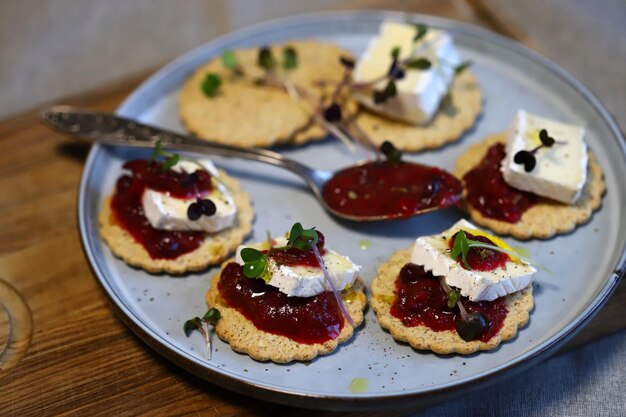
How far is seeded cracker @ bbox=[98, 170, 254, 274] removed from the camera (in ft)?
12.6

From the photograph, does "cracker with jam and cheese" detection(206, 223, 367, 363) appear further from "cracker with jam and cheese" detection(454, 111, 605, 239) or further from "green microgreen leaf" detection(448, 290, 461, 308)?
"cracker with jam and cheese" detection(454, 111, 605, 239)

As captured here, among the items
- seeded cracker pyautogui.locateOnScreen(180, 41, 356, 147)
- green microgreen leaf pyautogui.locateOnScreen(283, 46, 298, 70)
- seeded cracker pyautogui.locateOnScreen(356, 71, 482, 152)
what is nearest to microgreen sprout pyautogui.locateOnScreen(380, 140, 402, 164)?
seeded cracker pyautogui.locateOnScreen(356, 71, 482, 152)

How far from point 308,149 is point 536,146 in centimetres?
143

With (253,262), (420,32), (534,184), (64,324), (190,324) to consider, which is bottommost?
(64,324)

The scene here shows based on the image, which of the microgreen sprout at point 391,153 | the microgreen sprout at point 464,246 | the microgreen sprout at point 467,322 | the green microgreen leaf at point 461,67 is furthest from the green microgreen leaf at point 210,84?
the microgreen sprout at point 467,322

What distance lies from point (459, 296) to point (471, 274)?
5.6 inches

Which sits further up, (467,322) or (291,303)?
(467,322)

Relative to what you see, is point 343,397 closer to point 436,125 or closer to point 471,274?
point 471,274

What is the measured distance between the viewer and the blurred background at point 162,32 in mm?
5660

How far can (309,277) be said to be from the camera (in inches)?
131


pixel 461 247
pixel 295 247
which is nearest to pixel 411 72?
pixel 461 247

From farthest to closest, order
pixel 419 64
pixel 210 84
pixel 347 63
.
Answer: pixel 210 84 < pixel 347 63 < pixel 419 64

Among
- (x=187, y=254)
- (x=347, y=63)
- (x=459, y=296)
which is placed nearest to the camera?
(x=459, y=296)

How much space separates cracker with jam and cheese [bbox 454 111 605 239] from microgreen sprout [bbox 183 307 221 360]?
5.15ft
